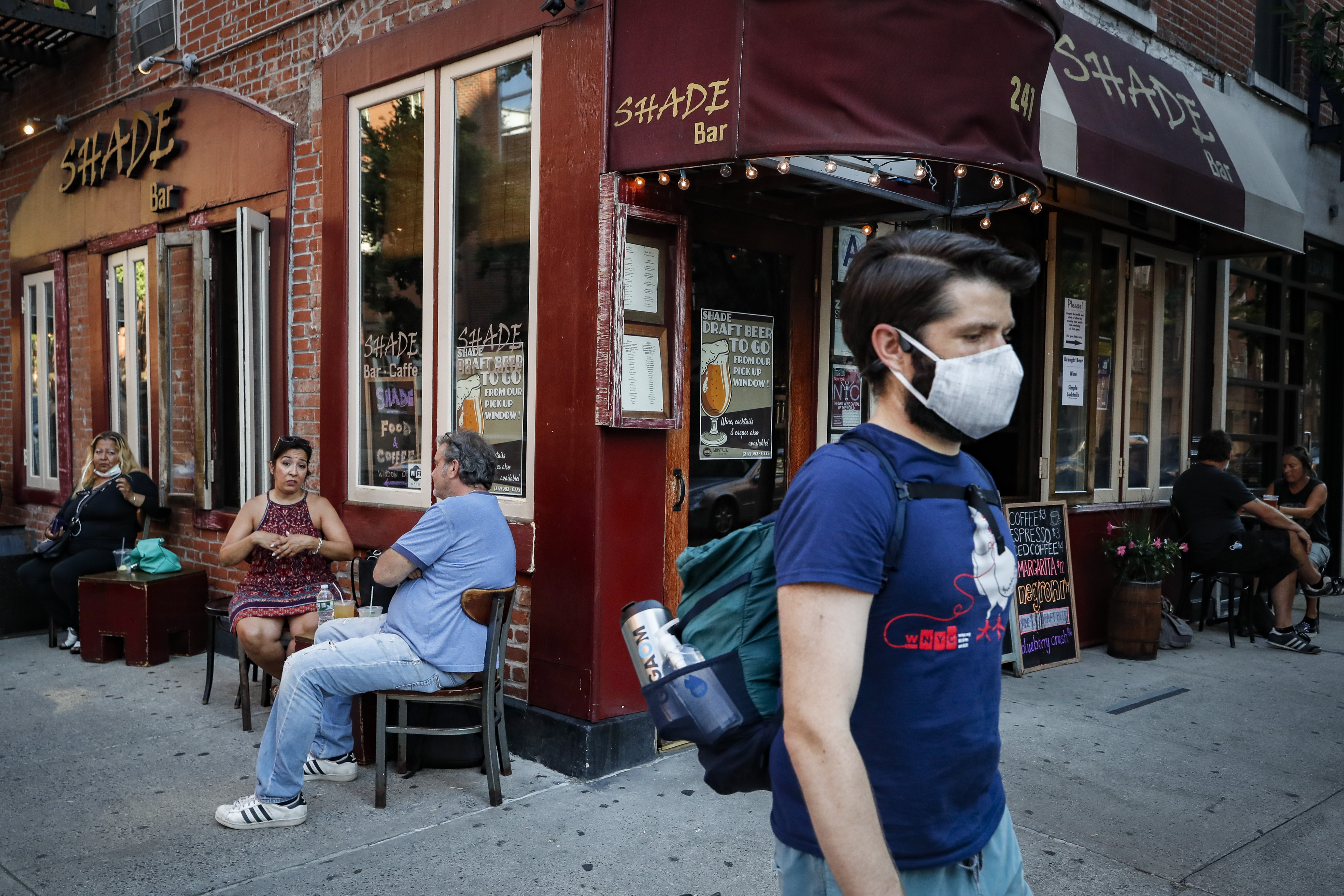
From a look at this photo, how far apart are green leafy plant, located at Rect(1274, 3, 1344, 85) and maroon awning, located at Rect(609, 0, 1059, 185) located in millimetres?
6195

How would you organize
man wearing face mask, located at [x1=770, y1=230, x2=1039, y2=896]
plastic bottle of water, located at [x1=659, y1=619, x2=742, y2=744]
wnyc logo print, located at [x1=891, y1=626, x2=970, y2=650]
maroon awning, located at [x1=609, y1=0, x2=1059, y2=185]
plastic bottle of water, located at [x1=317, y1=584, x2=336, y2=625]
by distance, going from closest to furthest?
man wearing face mask, located at [x1=770, y1=230, x2=1039, y2=896], wnyc logo print, located at [x1=891, y1=626, x2=970, y2=650], plastic bottle of water, located at [x1=659, y1=619, x2=742, y2=744], maroon awning, located at [x1=609, y1=0, x2=1059, y2=185], plastic bottle of water, located at [x1=317, y1=584, x2=336, y2=625]

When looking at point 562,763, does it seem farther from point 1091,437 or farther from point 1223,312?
point 1223,312

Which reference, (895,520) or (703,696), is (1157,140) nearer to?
(895,520)

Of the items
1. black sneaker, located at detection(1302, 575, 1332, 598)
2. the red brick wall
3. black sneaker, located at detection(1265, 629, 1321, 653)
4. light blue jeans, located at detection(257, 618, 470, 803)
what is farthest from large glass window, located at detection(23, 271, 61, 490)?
black sneaker, located at detection(1302, 575, 1332, 598)

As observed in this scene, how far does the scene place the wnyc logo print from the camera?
1.56m

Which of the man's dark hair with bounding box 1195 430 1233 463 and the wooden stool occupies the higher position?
the man's dark hair with bounding box 1195 430 1233 463

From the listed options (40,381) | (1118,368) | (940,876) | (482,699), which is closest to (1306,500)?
(1118,368)

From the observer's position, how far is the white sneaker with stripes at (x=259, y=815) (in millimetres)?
4000

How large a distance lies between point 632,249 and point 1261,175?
5.53m

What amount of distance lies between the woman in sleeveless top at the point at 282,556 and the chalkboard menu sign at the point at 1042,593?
4060mm

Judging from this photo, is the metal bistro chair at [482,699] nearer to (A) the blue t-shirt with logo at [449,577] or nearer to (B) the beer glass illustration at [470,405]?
(A) the blue t-shirt with logo at [449,577]

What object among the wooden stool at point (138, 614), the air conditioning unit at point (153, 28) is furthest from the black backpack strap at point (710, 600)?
the air conditioning unit at point (153, 28)

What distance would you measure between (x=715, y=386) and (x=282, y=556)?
2.42 meters

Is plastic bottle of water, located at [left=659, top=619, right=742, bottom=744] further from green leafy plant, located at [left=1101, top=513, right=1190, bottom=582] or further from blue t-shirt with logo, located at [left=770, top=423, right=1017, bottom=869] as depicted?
green leafy plant, located at [left=1101, top=513, right=1190, bottom=582]
